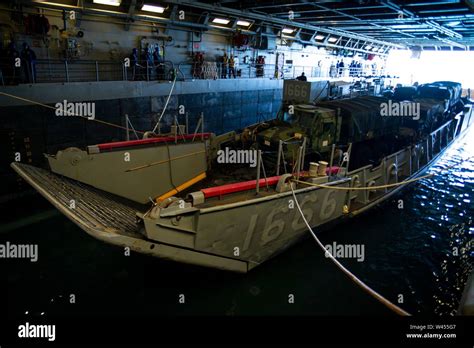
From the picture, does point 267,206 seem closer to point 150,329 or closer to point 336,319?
point 336,319

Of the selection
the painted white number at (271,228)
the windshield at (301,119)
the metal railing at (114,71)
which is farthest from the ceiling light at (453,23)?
the painted white number at (271,228)

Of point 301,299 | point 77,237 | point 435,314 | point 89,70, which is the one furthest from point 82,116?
point 435,314

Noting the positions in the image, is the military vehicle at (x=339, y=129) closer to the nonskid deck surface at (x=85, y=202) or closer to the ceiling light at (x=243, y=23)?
the nonskid deck surface at (x=85, y=202)

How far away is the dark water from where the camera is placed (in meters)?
5.92

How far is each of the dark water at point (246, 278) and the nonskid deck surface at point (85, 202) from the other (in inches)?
60.9

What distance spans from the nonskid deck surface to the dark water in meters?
1.55

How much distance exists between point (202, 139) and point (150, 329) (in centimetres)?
482

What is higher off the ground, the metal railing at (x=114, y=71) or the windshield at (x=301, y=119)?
the metal railing at (x=114, y=71)

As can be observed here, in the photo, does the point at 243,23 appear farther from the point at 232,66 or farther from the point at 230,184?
the point at 230,184

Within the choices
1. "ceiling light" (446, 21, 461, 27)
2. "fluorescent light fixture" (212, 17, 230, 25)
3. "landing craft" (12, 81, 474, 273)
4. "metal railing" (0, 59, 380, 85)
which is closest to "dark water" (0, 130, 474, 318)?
"landing craft" (12, 81, 474, 273)

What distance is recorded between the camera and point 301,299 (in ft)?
20.2

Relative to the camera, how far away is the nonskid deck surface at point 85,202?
4926mm

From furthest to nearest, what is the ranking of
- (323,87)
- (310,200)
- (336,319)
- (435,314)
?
(323,87) < (310,200) < (435,314) < (336,319)

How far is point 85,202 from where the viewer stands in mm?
5691
